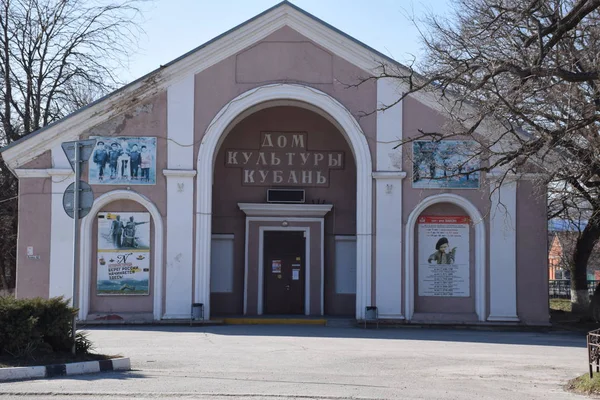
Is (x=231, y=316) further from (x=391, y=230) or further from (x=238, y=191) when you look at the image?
(x=391, y=230)

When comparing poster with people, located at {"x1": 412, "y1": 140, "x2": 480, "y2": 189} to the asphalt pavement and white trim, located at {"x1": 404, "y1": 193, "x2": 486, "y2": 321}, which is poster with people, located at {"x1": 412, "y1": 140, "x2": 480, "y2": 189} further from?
the asphalt pavement

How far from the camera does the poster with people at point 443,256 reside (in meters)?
23.2

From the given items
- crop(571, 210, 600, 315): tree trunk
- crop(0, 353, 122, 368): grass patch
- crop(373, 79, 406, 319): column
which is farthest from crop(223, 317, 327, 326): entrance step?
crop(0, 353, 122, 368): grass patch

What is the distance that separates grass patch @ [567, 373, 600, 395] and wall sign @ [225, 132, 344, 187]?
14.8 m

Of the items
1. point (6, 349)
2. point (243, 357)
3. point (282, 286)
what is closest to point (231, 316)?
point (282, 286)

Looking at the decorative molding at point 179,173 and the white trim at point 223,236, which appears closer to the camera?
the decorative molding at point 179,173

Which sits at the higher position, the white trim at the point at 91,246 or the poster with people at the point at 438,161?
the poster with people at the point at 438,161

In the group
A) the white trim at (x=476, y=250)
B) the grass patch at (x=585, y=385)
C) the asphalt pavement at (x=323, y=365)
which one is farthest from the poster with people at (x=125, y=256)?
the grass patch at (x=585, y=385)

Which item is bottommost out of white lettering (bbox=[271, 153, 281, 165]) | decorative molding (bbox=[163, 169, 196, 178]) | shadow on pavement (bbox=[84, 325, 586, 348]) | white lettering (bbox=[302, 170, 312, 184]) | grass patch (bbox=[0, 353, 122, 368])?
shadow on pavement (bbox=[84, 325, 586, 348])

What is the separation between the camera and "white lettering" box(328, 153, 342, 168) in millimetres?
26094

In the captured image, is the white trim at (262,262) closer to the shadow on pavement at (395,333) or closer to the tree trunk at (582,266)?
the shadow on pavement at (395,333)

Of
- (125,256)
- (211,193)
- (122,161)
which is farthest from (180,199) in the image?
(125,256)

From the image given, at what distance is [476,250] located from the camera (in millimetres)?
23094

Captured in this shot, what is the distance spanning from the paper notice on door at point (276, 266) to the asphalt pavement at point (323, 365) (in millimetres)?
4219
